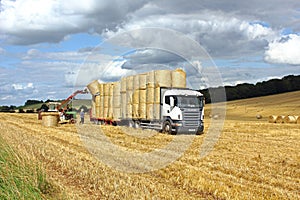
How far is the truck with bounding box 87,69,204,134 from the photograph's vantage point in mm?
22248

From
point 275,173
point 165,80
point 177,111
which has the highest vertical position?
point 165,80

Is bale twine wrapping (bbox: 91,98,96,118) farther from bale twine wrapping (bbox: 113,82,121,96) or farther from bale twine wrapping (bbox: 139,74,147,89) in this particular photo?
bale twine wrapping (bbox: 139,74,147,89)

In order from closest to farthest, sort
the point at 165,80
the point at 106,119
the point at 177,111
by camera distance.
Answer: the point at 177,111 < the point at 165,80 < the point at 106,119

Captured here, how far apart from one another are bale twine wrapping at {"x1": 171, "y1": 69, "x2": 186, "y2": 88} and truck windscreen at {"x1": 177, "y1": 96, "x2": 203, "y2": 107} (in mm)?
1805

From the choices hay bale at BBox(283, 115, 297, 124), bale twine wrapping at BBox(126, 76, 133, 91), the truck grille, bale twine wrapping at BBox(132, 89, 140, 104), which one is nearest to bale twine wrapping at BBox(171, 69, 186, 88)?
the truck grille

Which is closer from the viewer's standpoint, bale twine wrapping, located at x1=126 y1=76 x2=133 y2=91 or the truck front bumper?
the truck front bumper

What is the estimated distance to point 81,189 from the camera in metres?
8.51

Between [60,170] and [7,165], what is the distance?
2.07 meters

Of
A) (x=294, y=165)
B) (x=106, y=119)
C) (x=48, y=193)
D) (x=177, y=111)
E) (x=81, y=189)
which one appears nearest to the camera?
(x=48, y=193)

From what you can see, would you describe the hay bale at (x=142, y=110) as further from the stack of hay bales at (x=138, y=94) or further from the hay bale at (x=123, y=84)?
the hay bale at (x=123, y=84)

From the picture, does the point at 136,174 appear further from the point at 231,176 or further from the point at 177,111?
the point at 177,111

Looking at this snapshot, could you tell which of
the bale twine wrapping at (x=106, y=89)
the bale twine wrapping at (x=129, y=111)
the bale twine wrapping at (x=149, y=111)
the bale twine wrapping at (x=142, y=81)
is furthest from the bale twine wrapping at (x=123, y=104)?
the bale twine wrapping at (x=149, y=111)

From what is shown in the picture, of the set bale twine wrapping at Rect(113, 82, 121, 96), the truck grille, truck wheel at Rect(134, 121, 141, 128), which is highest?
bale twine wrapping at Rect(113, 82, 121, 96)

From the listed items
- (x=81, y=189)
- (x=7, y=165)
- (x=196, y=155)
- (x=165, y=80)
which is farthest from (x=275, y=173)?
(x=165, y=80)
